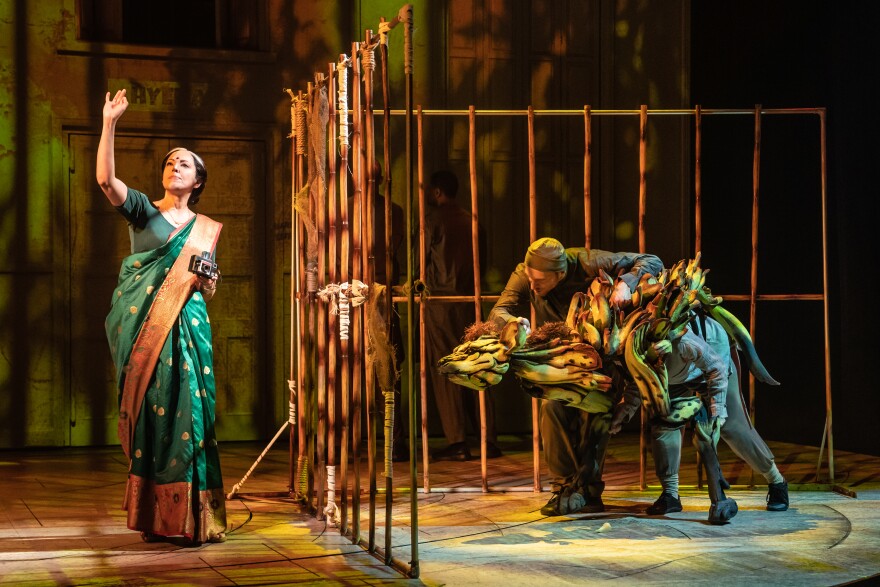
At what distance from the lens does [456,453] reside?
704 centimetres

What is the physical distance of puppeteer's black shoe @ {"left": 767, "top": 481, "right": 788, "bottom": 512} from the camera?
530cm

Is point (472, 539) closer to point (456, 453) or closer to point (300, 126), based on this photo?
point (300, 126)

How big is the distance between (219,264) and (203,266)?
9.87 ft

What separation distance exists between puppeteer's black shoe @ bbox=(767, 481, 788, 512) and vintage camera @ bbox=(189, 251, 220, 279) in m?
2.57

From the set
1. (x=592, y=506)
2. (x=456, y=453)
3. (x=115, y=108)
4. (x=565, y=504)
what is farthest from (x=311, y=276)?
(x=456, y=453)

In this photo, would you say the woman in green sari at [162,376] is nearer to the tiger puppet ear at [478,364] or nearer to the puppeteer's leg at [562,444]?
the tiger puppet ear at [478,364]

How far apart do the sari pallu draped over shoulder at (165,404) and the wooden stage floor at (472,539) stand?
0.14 metres

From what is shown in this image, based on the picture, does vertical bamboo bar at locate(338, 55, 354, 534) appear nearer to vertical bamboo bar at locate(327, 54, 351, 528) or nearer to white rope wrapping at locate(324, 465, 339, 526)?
vertical bamboo bar at locate(327, 54, 351, 528)

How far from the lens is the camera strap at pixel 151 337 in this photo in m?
4.52

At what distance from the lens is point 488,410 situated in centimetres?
700

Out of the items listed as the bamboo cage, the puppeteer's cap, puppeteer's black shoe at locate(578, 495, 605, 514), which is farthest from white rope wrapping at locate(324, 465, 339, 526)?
the puppeteer's cap

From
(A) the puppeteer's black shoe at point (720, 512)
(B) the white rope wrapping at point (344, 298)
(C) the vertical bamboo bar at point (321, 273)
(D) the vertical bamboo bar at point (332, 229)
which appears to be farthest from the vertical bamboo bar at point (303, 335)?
(A) the puppeteer's black shoe at point (720, 512)

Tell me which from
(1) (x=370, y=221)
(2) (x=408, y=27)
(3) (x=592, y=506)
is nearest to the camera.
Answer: (2) (x=408, y=27)

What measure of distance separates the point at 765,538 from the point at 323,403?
1817 millimetres
